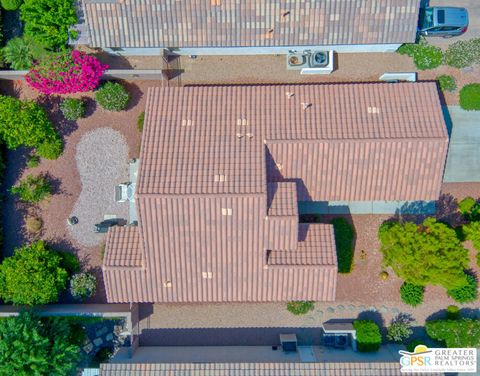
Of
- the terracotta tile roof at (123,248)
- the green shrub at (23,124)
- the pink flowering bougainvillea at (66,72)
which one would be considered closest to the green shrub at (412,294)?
the terracotta tile roof at (123,248)

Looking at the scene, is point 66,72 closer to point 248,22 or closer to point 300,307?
point 248,22

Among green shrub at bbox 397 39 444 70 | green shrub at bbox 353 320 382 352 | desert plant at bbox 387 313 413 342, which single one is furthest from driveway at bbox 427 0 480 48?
green shrub at bbox 353 320 382 352

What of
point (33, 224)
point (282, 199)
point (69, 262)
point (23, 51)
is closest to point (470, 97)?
point (282, 199)

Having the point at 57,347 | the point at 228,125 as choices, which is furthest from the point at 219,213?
the point at 57,347

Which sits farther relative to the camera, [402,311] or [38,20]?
[402,311]

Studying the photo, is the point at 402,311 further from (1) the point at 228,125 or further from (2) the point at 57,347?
(2) the point at 57,347

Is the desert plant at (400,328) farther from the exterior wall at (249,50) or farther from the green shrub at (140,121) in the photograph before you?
the green shrub at (140,121)

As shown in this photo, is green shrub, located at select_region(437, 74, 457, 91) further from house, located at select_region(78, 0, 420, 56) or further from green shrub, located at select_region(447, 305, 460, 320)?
green shrub, located at select_region(447, 305, 460, 320)

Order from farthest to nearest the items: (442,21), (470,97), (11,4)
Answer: (470,97), (11,4), (442,21)
